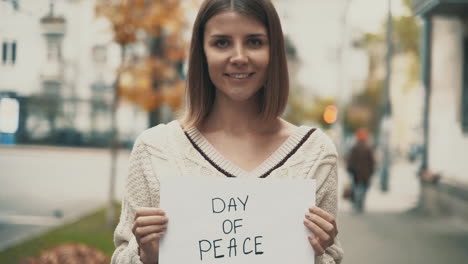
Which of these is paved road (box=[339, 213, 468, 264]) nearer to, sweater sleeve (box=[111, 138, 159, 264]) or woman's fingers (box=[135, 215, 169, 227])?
sweater sleeve (box=[111, 138, 159, 264])

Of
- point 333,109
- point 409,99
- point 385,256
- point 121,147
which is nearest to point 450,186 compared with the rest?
point 385,256

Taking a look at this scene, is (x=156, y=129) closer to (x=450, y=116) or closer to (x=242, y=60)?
(x=242, y=60)

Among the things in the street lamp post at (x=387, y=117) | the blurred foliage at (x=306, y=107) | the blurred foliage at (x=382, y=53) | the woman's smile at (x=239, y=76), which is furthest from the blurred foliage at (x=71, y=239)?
the blurred foliage at (x=306, y=107)

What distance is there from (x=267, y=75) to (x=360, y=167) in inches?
441

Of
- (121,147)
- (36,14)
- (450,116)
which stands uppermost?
(36,14)

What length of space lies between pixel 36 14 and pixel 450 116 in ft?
26.6

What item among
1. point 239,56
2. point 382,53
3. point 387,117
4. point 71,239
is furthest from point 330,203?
point 382,53

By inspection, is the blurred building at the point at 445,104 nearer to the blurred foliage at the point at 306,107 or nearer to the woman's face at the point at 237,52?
the woman's face at the point at 237,52

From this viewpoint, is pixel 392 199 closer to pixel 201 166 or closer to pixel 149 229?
pixel 201 166

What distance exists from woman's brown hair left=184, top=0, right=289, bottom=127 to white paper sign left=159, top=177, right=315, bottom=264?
310 mm

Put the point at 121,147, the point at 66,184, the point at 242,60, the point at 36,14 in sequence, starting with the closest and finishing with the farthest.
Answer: the point at 242,60 < the point at 36,14 < the point at 66,184 < the point at 121,147

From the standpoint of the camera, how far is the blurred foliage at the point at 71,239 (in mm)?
7348

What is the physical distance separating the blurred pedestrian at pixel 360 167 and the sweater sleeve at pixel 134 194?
36.0 feet

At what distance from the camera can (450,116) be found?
1224 centimetres
